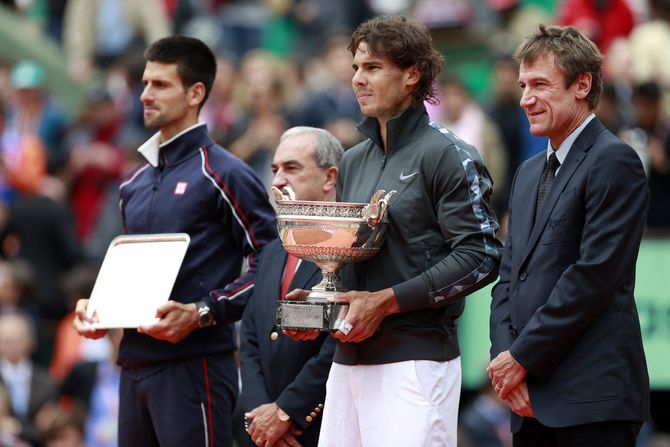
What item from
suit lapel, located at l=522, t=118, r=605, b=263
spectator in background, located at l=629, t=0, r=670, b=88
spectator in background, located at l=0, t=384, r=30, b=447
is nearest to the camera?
suit lapel, located at l=522, t=118, r=605, b=263

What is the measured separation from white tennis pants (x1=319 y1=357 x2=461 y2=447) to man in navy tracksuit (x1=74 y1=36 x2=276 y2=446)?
0.95m

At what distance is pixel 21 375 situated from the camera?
10.9 meters

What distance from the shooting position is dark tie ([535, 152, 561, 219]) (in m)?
5.52

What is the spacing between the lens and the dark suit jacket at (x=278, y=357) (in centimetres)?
607

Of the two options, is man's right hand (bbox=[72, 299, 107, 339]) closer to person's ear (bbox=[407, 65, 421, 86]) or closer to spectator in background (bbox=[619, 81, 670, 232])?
person's ear (bbox=[407, 65, 421, 86])

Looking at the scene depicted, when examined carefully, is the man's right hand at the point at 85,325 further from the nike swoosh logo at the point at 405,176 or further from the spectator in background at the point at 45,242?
the spectator in background at the point at 45,242

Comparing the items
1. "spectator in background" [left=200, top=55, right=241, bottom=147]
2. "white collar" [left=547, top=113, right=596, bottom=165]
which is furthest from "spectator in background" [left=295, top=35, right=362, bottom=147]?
"white collar" [left=547, top=113, right=596, bottom=165]

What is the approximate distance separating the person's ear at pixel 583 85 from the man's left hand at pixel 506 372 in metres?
1.07

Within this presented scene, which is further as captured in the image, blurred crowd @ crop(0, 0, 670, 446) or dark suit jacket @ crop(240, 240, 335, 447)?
blurred crowd @ crop(0, 0, 670, 446)


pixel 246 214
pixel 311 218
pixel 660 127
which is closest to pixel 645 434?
pixel 660 127

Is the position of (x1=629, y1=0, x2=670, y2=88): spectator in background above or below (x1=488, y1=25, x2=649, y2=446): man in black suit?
above

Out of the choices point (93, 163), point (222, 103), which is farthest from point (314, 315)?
point (222, 103)

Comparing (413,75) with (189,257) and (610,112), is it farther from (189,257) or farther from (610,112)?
(610,112)

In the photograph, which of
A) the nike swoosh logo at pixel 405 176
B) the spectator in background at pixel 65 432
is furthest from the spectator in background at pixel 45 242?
the nike swoosh logo at pixel 405 176
